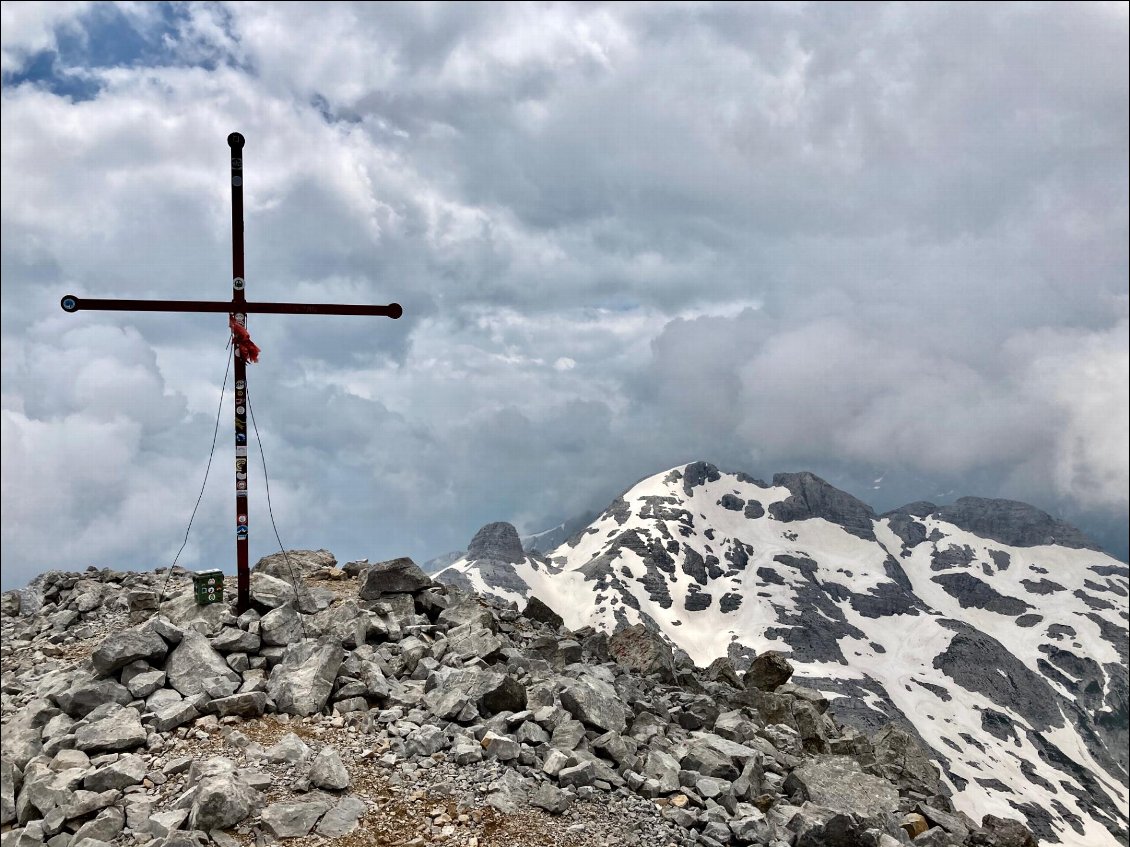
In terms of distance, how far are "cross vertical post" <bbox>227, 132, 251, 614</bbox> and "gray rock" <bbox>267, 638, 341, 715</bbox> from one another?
3.32 m

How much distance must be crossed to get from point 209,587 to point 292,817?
993cm

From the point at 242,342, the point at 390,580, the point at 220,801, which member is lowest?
the point at 220,801

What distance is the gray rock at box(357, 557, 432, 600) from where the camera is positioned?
80.1 feet

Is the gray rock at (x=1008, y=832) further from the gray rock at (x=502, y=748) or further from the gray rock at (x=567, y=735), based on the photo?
the gray rock at (x=502, y=748)

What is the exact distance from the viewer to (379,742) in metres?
16.9

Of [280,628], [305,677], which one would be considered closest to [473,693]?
[305,677]

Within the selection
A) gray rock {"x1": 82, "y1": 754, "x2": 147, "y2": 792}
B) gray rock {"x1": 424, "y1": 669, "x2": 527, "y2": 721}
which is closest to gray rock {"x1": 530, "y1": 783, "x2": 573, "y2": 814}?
gray rock {"x1": 424, "y1": 669, "x2": 527, "y2": 721}

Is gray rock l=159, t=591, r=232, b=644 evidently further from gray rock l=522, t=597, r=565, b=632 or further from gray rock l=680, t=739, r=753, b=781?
gray rock l=680, t=739, r=753, b=781

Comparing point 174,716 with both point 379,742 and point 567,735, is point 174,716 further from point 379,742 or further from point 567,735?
point 567,735

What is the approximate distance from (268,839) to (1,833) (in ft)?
21.3

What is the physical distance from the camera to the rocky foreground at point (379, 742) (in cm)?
1480

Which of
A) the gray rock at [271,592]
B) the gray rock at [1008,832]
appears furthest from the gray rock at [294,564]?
the gray rock at [1008,832]

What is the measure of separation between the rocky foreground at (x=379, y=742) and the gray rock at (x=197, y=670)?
Result: 0.05m

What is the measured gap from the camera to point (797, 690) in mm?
32375
